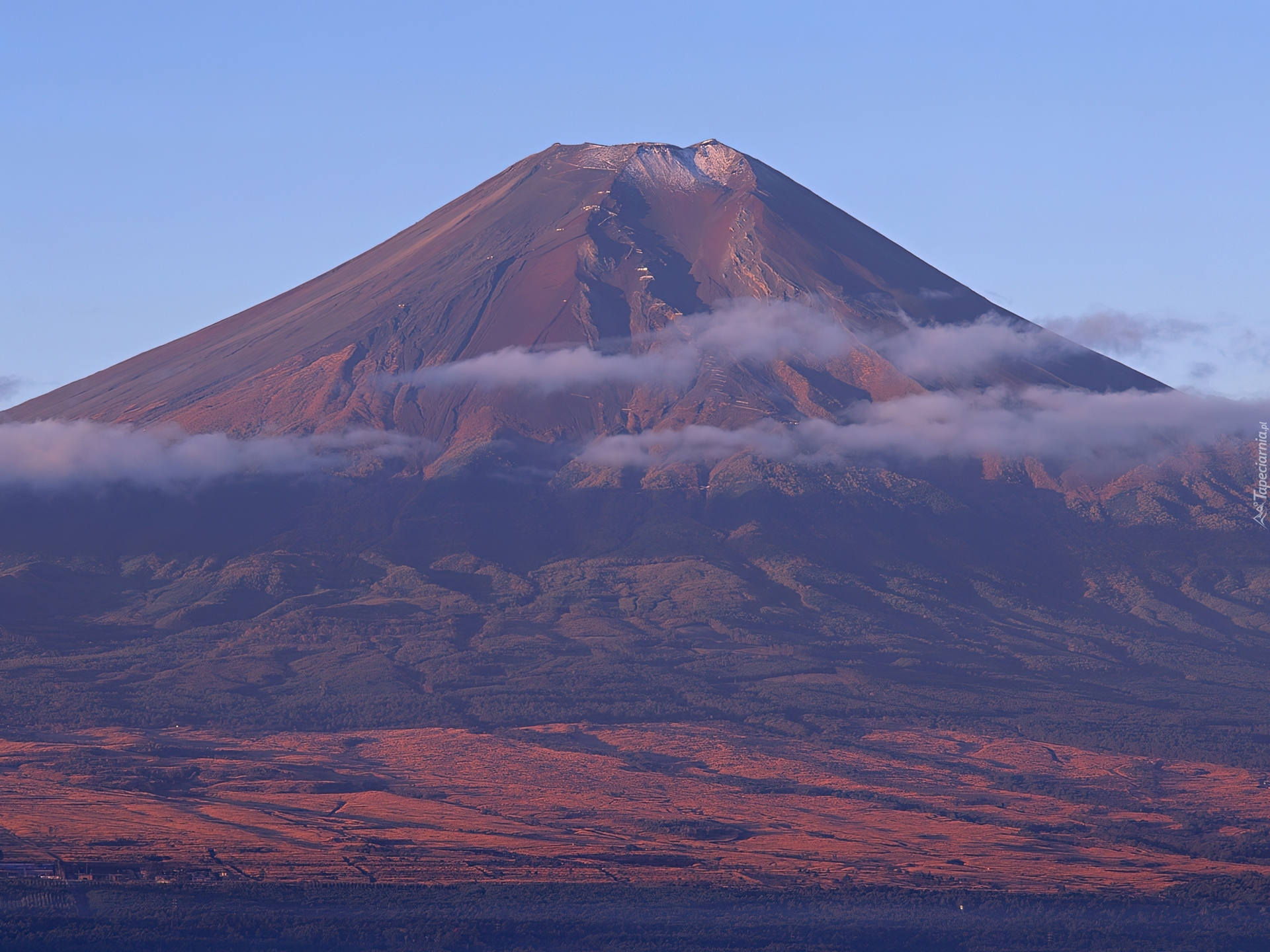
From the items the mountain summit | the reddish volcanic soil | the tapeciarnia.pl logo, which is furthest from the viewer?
the mountain summit

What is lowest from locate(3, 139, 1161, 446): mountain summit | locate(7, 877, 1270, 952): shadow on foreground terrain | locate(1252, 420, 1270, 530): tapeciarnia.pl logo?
locate(7, 877, 1270, 952): shadow on foreground terrain

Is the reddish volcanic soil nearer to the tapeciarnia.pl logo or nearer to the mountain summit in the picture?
the mountain summit

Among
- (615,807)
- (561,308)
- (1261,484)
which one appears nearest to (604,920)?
(615,807)

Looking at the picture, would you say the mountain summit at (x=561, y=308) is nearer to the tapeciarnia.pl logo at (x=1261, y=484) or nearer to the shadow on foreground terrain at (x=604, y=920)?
the tapeciarnia.pl logo at (x=1261, y=484)

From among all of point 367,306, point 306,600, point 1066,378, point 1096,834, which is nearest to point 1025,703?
point 1096,834

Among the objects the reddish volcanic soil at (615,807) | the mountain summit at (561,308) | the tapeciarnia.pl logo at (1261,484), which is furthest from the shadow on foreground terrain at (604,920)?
the tapeciarnia.pl logo at (1261,484)

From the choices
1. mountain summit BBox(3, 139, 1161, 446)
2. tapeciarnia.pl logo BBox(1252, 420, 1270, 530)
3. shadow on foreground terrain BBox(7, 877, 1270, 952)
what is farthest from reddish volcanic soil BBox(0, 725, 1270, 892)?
tapeciarnia.pl logo BBox(1252, 420, 1270, 530)
